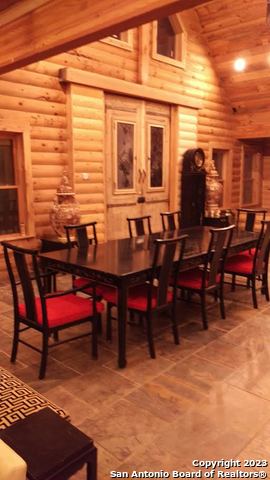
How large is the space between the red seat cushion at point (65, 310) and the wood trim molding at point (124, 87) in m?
3.49

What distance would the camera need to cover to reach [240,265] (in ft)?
13.5

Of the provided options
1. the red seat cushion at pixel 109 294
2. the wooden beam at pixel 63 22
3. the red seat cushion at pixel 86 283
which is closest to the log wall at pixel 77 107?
the wooden beam at pixel 63 22

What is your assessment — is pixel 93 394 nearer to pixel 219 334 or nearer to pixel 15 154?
pixel 219 334

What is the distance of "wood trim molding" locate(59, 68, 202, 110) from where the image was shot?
5.21m

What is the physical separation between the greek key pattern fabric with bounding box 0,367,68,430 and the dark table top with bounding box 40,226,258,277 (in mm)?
1021

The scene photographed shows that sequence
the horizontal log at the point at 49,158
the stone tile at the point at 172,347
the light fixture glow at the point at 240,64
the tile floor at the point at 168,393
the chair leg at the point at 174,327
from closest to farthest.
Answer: the tile floor at the point at 168,393 < the stone tile at the point at 172,347 < the chair leg at the point at 174,327 < the horizontal log at the point at 49,158 < the light fixture glow at the point at 240,64

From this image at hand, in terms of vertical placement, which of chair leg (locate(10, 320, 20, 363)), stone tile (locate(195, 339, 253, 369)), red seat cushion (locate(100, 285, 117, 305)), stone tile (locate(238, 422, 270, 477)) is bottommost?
stone tile (locate(238, 422, 270, 477))

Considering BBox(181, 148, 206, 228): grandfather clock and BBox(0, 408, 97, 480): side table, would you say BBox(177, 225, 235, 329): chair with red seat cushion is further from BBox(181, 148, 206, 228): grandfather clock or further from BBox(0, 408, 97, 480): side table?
BBox(181, 148, 206, 228): grandfather clock

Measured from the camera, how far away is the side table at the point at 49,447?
123cm

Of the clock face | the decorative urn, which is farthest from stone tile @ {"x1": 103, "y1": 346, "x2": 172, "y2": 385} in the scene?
the clock face

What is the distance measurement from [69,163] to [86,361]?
10.9 ft

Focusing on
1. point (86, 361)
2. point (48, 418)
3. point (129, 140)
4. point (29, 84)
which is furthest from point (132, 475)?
A: point (129, 140)

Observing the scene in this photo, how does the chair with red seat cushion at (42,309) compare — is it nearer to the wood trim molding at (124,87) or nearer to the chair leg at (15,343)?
the chair leg at (15,343)

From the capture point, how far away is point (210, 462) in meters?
1.86
